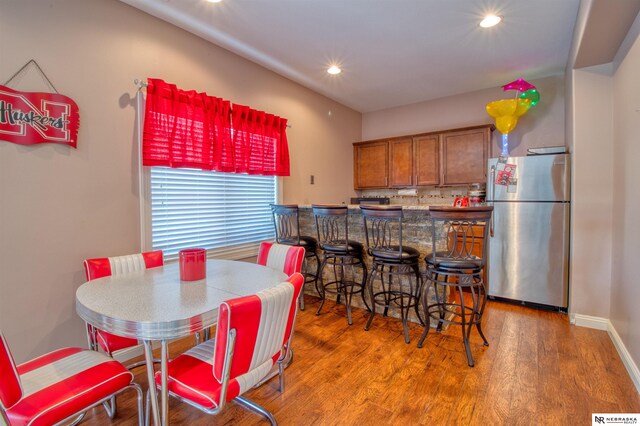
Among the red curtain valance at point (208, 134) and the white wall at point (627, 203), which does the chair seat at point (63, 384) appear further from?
the white wall at point (627, 203)

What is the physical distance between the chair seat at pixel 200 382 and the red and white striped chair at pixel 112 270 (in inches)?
19.2

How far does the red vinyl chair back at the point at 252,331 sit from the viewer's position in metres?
1.10

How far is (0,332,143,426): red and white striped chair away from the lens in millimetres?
1032

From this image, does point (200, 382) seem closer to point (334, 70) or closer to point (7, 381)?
point (7, 381)

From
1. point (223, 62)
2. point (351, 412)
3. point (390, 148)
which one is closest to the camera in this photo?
point (351, 412)

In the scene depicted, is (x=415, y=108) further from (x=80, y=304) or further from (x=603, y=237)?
(x=80, y=304)

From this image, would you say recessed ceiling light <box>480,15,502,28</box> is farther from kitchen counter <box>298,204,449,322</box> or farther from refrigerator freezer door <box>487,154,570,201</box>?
kitchen counter <box>298,204,449,322</box>

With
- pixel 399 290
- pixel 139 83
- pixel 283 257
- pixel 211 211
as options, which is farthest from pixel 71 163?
pixel 399 290

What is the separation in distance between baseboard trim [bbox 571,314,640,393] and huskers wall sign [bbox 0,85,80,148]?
395 centimetres

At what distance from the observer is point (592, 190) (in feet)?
8.81

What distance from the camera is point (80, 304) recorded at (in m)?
1.32

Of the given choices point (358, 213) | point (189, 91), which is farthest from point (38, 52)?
point (358, 213)

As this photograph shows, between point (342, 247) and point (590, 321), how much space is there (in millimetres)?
2345

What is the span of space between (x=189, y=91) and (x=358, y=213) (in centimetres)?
198
